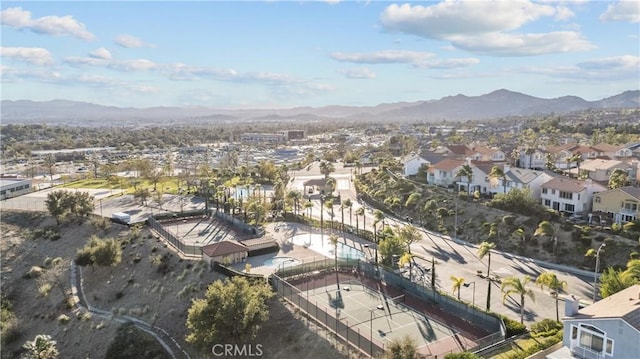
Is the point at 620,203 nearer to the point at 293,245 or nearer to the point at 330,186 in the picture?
the point at 293,245

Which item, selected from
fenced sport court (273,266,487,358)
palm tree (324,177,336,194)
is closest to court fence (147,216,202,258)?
fenced sport court (273,266,487,358)

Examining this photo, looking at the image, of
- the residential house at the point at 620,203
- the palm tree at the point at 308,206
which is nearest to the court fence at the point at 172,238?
the palm tree at the point at 308,206

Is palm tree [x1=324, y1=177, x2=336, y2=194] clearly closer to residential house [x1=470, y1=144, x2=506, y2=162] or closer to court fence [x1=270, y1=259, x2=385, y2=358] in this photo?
residential house [x1=470, y1=144, x2=506, y2=162]

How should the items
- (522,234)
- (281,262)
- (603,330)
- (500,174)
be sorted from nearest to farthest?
(603,330)
(281,262)
(522,234)
(500,174)

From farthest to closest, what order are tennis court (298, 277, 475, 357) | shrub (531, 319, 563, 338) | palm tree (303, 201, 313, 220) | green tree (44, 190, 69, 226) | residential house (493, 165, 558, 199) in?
green tree (44, 190, 69, 226)
palm tree (303, 201, 313, 220)
residential house (493, 165, 558, 199)
tennis court (298, 277, 475, 357)
shrub (531, 319, 563, 338)

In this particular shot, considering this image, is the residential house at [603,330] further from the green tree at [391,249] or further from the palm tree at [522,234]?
the palm tree at [522,234]

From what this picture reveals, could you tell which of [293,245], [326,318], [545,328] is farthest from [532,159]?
[326,318]

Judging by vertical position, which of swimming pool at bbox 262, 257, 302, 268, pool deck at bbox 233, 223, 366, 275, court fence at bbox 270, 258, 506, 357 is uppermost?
court fence at bbox 270, 258, 506, 357
